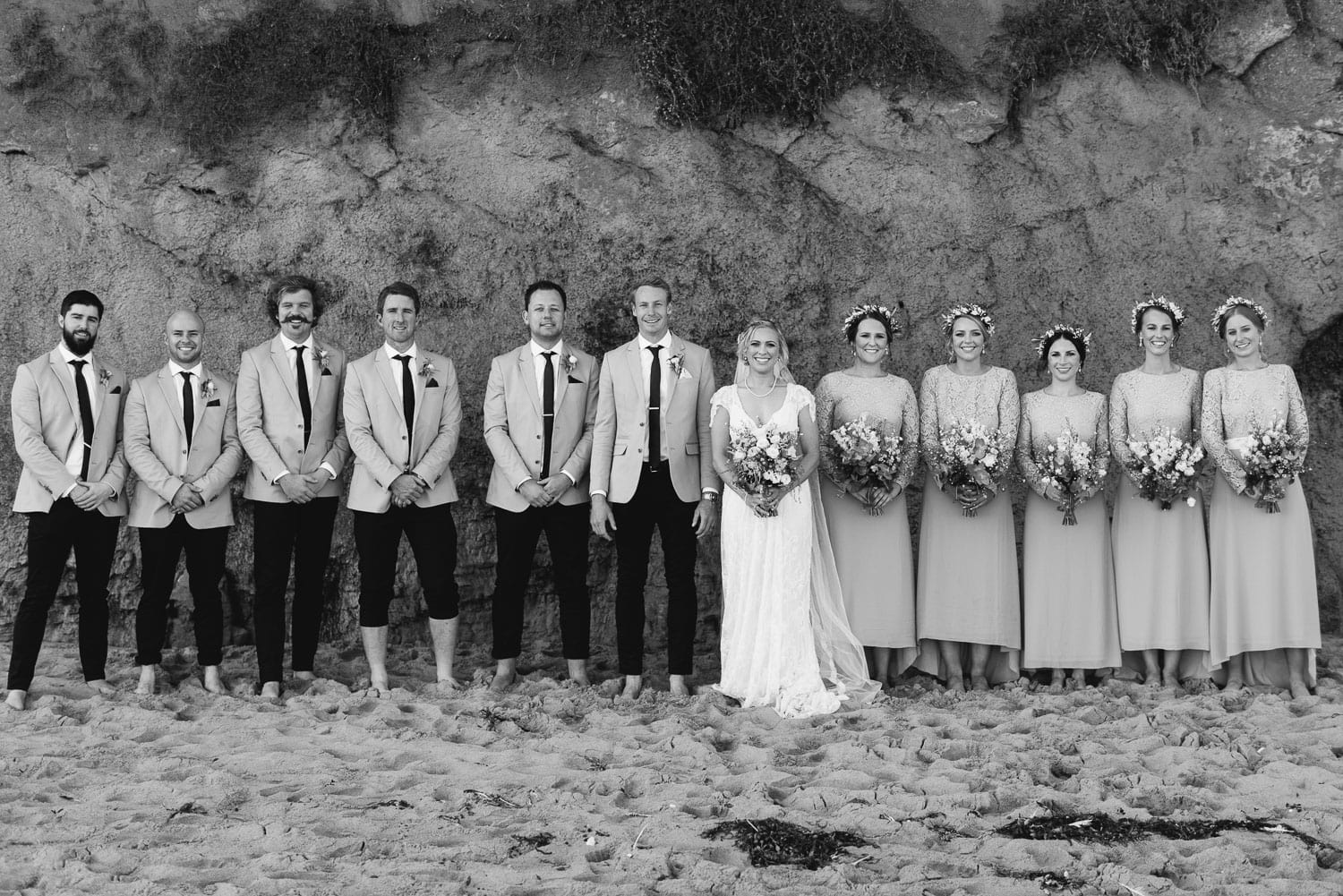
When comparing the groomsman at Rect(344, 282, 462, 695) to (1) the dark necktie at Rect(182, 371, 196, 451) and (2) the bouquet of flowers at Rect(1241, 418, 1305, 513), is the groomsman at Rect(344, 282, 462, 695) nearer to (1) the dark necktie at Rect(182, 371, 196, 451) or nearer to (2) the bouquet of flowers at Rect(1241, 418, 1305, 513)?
(1) the dark necktie at Rect(182, 371, 196, 451)

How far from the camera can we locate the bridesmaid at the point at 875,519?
7.11 metres

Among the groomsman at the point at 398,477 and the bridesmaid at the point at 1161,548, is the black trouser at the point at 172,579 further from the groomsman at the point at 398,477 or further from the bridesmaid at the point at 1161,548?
the bridesmaid at the point at 1161,548

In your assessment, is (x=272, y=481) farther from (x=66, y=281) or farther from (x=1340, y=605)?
(x=1340, y=605)

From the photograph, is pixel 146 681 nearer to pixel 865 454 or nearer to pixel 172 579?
pixel 172 579

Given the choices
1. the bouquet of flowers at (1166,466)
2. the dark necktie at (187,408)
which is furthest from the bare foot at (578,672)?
the bouquet of flowers at (1166,466)

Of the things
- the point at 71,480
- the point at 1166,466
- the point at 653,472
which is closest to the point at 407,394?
the point at 653,472

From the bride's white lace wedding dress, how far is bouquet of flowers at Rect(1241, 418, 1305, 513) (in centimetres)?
230

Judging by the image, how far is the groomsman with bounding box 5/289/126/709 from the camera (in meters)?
6.63

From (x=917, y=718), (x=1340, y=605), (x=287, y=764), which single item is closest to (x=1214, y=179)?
(x=1340, y=605)

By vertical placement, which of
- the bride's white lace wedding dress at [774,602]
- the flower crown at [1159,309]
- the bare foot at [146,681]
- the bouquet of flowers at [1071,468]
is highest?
the flower crown at [1159,309]

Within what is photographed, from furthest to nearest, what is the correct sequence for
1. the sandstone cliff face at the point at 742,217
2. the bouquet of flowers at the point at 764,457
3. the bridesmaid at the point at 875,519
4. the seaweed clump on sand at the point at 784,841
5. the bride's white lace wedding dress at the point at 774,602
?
the sandstone cliff face at the point at 742,217 → the bridesmaid at the point at 875,519 → the bride's white lace wedding dress at the point at 774,602 → the bouquet of flowers at the point at 764,457 → the seaweed clump on sand at the point at 784,841

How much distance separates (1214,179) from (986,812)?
5348 millimetres

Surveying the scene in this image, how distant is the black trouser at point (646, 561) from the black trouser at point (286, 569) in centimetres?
167

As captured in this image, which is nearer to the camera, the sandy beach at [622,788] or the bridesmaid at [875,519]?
the sandy beach at [622,788]
